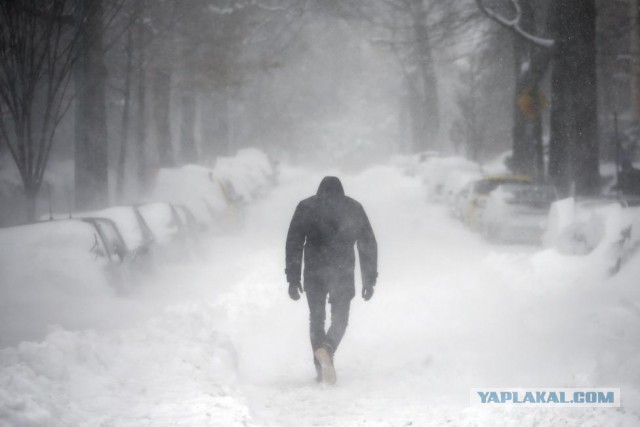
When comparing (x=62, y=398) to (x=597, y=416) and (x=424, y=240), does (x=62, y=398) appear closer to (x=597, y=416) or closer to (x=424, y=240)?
(x=597, y=416)

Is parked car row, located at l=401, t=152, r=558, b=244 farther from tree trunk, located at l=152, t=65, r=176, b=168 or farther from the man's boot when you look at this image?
tree trunk, located at l=152, t=65, r=176, b=168

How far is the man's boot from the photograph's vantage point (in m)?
6.40

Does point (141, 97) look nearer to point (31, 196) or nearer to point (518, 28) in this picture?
point (31, 196)

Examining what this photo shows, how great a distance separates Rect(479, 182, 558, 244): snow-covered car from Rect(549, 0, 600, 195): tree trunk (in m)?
0.75

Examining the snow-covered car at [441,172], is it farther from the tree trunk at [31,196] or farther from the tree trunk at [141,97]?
the tree trunk at [31,196]

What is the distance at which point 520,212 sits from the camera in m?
15.8

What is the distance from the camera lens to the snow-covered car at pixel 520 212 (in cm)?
1570

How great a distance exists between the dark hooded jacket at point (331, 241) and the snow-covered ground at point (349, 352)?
36.5 inches

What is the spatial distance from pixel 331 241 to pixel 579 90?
1025 cm

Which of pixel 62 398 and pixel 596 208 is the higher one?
pixel 596 208

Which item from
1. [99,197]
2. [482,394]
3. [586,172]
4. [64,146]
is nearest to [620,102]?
[586,172]

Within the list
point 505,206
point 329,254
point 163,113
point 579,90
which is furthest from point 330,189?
point 163,113

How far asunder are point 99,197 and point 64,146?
2377 centimetres

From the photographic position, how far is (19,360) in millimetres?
5316
